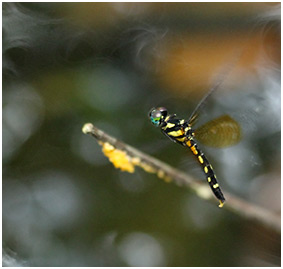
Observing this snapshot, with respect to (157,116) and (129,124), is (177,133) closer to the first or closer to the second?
(157,116)

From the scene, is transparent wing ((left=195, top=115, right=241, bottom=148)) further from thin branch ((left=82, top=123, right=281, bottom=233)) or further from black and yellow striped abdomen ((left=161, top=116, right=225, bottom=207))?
thin branch ((left=82, top=123, right=281, bottom=233))

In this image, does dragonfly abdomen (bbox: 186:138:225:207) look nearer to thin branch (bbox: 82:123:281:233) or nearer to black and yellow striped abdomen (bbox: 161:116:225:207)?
black and yellow striped abdomen (bbox: 161:116:225:207)

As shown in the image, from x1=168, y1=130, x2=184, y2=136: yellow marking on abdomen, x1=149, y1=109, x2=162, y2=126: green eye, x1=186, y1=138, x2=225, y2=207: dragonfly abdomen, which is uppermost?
x1=149, y1=109, x2=162, y2=126: green eye

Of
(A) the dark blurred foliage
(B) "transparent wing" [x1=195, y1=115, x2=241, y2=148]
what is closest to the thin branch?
(A) the dark blurred foliage

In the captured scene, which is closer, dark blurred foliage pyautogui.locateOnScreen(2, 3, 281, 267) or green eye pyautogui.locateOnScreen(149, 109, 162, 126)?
green eye pyautogui.locateOnScreen(149, 109, 162, 126)

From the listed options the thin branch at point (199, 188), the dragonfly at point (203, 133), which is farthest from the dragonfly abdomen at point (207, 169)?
the thin branch at point (199, 188)

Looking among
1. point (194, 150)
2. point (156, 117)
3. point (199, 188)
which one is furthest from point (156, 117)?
point (199, 188)

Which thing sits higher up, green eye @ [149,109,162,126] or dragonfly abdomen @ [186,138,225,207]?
green eye @ [149,109,162,126]

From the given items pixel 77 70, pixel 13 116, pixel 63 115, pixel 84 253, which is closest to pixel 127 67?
pixel 77 70
